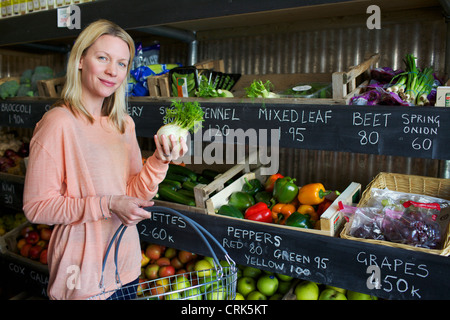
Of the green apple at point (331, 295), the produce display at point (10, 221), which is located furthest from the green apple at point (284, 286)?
the produce display at point (10, 221)

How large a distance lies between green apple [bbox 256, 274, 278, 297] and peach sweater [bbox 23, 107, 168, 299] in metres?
0.81

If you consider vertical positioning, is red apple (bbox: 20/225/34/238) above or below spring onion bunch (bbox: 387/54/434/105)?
below

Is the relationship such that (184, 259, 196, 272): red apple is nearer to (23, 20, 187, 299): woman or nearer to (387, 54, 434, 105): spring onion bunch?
(23, 20, 187, 299): woman

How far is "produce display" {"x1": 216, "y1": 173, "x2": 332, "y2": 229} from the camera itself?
2.08 meters

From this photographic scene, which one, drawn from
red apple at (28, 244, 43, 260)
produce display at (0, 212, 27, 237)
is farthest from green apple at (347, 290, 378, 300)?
produce display at (0, 212, 27, 237)

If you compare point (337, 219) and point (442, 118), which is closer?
point (442, 118)

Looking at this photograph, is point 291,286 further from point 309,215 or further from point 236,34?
point 236,34

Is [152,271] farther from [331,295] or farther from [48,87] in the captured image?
[48,87]

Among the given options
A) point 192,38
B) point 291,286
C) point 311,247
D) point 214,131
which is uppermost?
point 192,38

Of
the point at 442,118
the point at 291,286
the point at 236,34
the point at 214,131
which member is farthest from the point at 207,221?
the point at 236,34

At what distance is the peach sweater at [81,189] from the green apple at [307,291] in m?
0.90

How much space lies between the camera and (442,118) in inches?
57.1

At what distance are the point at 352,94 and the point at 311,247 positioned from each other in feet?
2.38

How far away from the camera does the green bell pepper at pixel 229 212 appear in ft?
6.63
